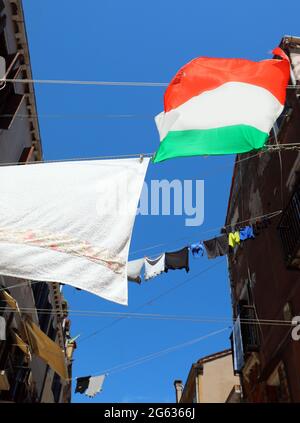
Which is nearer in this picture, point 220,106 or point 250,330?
point 220,106

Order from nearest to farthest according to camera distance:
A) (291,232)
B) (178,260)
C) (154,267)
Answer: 1. (154,267)
2. (178,260)
3. (291,232)

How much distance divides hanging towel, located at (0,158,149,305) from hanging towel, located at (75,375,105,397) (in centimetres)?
947

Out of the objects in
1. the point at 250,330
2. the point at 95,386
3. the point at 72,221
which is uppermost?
the point at 250,330

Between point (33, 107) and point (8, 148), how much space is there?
2928 millimetres

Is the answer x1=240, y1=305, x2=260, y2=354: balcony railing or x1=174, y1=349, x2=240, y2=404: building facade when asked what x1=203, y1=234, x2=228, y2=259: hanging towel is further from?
x1=174, y1=349, x2=240, y2=404: building facade

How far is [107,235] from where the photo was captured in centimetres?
589

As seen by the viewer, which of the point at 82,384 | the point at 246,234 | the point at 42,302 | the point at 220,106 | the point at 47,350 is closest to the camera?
the point at 220,106

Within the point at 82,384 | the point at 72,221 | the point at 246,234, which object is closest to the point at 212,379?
the point at 82,384

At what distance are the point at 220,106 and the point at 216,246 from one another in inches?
218

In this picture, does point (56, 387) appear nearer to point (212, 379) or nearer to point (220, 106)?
point (212, 379)

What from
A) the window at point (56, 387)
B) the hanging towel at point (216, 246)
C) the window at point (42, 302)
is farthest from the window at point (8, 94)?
the window at point (56, 387)

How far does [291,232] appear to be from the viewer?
11.5 metres

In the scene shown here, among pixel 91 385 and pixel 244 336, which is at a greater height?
pixel 244 336
